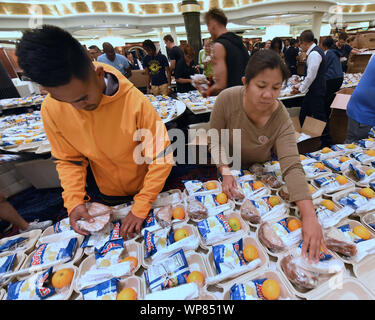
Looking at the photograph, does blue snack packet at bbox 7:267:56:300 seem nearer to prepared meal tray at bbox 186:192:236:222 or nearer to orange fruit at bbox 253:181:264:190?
prepared meal tray at bbox 186:192:236:222

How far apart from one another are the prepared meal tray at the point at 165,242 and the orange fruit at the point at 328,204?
0.65 metres

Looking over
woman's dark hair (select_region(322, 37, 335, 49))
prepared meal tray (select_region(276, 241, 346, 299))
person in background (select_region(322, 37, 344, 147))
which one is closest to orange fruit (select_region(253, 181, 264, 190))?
prepared meal tray (select_region(276, 241, 346, 299))

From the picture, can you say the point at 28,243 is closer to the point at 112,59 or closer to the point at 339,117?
the point at 339,117

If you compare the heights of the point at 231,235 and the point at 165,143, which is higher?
the point at 165,143

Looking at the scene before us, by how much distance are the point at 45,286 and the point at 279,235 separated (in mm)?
952

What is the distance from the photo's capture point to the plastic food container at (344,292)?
62 cm

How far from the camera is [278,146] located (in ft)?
3.59

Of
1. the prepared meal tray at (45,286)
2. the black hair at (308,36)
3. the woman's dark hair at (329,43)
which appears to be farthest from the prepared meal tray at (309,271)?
the woman's dark hair at (329,43)

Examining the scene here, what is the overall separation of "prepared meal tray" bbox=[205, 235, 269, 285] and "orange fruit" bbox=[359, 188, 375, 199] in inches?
25.3

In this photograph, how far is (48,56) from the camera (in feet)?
1.98

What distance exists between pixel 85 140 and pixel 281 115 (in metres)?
1.11

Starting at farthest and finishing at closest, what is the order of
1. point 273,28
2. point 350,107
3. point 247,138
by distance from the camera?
point 273,28, point 350,107, point 247,138

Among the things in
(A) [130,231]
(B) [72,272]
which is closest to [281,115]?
(A) [130,231]

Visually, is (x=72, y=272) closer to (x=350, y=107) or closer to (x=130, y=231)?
(x=130, y=231)
